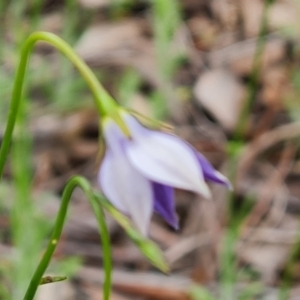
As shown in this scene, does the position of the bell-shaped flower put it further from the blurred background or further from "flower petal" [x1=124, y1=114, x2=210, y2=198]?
the blurred background

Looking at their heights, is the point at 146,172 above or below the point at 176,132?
above

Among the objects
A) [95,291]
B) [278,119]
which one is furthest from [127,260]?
[278,119]

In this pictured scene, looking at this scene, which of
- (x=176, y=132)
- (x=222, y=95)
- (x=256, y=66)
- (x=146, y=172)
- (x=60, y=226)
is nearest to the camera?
(x=146, y=172)

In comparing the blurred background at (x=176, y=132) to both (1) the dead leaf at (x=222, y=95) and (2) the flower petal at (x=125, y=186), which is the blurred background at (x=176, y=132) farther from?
(2) the flower petal at (x=125, y=186)

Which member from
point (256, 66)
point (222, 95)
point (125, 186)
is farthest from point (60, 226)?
point (222, 95)

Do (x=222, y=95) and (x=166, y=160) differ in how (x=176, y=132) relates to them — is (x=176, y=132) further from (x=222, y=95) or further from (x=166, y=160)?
(x=166, y=160)

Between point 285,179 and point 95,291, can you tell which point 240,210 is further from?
point 95,291
